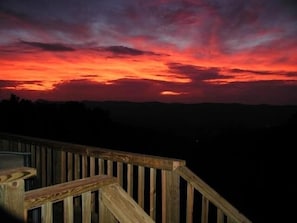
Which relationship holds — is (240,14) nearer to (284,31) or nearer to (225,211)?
(284,31)

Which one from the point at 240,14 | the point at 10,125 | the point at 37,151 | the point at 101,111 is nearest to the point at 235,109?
the point at 101,111

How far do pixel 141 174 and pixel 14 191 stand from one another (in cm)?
237

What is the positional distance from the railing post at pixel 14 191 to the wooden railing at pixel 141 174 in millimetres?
1395

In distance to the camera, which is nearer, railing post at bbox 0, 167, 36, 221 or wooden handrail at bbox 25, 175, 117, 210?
railing post at bbox 0, 167, 36, 221

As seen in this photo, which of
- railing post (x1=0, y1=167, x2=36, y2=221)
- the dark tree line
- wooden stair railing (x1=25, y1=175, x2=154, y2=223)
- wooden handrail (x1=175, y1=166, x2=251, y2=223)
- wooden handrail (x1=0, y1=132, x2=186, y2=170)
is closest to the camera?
railing post (x1=0, y1=167, x2=36, y2=221)

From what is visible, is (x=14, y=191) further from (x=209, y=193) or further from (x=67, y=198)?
(x=209, y=193)

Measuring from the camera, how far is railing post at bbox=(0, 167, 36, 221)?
1.37 meters

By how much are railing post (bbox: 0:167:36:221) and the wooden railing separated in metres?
1.39

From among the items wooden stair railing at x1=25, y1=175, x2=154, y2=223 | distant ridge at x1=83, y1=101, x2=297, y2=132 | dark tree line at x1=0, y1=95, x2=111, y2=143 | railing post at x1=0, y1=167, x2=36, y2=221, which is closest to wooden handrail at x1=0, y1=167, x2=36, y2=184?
railing post at x1=0, y1=167, x2=36, y2=221

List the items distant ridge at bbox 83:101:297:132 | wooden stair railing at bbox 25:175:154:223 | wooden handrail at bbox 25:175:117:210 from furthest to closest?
distant ridge at bbox 83:101:297:132, wooden stair railing at bbox 25:175:154:223, wooden handrail at bbox 25:175:117:210

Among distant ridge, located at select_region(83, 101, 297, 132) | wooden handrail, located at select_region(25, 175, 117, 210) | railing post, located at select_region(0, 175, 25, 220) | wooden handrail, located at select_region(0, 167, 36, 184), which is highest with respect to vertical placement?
wooden handrail, located at select_region(0, 167, 36, 184)

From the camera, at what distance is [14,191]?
1.41 m

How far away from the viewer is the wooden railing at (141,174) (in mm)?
3340

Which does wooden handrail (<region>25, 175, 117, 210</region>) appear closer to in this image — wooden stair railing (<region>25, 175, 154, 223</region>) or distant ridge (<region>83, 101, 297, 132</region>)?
wooden stair railing (<region>25, 175, 154, 223</region>)
